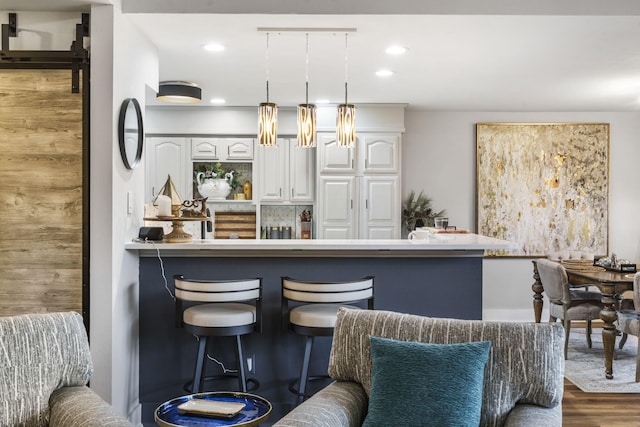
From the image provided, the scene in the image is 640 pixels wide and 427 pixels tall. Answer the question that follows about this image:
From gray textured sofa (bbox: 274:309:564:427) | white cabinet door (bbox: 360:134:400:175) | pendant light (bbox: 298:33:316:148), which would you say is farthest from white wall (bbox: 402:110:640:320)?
gray textured sofa (bbox: 274:309:564:427)

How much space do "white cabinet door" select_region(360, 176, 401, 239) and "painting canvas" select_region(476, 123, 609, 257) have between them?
1.18 metres

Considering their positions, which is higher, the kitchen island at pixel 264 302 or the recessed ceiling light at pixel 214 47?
the recessed ceiling light at pixel 214 47

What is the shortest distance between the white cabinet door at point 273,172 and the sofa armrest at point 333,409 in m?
4.63

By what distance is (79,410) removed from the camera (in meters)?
2.01

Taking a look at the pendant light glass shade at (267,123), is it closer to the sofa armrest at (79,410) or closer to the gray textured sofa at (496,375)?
the gray textured sofa at (496,375)

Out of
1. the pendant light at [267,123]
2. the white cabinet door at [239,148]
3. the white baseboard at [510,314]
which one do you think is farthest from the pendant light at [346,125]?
the white baseboard at [510,314]

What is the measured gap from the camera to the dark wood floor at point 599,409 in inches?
148

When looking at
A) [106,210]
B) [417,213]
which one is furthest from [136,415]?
[417,213]

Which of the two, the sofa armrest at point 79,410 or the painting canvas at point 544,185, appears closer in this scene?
the sofa armrest at point 79,410

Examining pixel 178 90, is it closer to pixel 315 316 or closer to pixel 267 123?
pixel 267 123

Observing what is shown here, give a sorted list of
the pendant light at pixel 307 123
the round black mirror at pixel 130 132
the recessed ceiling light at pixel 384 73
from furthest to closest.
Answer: the recessed ceiling light at pixel 384 73
the pendant light at pixel 307 123
the round black mirror at pixel 130 132

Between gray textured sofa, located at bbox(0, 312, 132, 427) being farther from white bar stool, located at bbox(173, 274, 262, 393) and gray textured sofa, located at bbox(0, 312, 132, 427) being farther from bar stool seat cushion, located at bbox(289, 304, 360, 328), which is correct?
bar stool seat cushion, located at bbox(289, 304, 360, 328)

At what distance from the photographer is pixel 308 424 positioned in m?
1.85

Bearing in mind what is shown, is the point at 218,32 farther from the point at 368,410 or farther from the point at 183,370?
the point at 368,410
